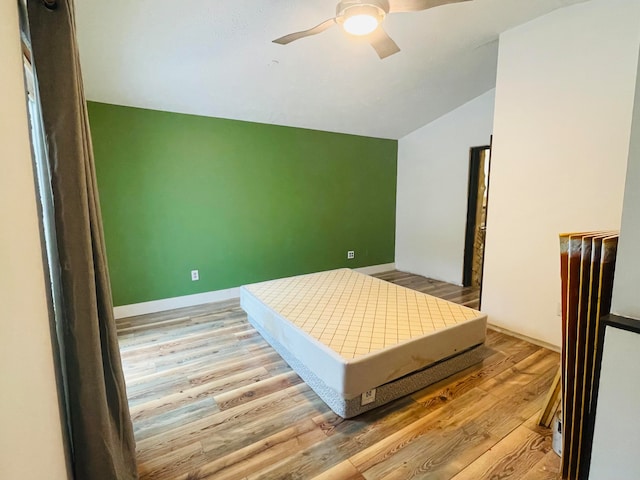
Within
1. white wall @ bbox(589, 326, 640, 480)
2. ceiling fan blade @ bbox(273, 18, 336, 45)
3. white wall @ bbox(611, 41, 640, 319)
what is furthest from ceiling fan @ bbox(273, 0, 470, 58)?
white wall @ bbox(589, 326, 640, 480)

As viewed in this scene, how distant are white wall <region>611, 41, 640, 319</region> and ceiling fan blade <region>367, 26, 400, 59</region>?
4.88 feet

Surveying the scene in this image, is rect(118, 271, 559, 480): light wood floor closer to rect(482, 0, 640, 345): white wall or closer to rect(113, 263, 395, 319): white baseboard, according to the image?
rect(482, 0, 640, 345): white wall

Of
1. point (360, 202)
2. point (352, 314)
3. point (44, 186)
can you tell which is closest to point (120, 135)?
point (44, 186)

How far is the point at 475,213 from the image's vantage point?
4277 mm

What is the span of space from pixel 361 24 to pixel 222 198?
8.12 ft

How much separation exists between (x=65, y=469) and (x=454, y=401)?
77.9 inches

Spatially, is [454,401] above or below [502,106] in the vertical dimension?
below

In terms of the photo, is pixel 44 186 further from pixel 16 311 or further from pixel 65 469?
pixel 65 469

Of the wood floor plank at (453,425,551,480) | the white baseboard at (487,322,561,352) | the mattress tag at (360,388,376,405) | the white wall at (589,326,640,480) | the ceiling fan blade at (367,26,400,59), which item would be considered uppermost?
the ceiling fan blade at (367,26,400,59)

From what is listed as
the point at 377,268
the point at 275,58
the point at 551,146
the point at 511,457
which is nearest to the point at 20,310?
the point at 511,457

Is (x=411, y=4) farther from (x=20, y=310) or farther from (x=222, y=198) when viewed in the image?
(x=222, y=198)

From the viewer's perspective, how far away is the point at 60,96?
1.05 meters

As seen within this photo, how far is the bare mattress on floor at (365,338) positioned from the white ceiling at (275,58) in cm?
204

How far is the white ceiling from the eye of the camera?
82.7 inches
